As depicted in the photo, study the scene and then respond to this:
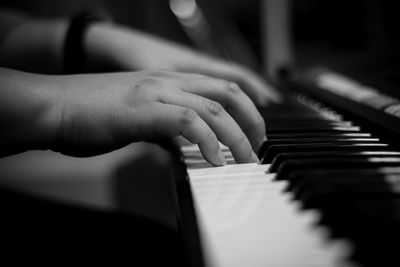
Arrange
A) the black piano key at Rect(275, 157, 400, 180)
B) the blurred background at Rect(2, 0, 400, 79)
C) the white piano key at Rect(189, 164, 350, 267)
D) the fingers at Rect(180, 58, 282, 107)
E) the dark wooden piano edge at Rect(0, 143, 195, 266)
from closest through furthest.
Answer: the white piano key at Rect(189, 164, 350, 267) < the black piano key at Rect(275, 157, 400, 180) < the dark wooden piano edge at Rect(0, 143, 195, 266) < the fingers at Rect(180, 58, 282, 107) < the blurred background at Rect(2, 0, 400, 79)

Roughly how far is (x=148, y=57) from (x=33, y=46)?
0.33 meters

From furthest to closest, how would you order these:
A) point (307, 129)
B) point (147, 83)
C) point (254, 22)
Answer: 1. point (254, 22)
2. point (307, 129)
3. point (147, 83)

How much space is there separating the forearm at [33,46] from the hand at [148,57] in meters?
0.09

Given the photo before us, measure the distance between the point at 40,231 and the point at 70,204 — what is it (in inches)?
5.8

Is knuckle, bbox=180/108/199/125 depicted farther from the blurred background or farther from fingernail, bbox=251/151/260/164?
the blurred background

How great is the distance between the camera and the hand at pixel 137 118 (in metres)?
0.62

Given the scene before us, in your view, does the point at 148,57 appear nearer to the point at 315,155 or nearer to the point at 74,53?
the point at 74,53

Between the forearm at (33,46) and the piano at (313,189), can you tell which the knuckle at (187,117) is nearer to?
the piano at (313,189)

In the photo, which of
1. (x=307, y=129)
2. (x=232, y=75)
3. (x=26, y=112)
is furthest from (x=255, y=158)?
(x=232, y=75)

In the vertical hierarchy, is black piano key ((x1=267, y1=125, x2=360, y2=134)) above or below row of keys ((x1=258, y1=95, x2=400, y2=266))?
above

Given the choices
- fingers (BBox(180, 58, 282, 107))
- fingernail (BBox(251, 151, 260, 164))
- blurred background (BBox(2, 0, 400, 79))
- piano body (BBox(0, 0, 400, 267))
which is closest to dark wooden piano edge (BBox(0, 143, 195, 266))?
piano body (BBox(0, 0, 400, 267))

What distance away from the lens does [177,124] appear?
2.01 ft

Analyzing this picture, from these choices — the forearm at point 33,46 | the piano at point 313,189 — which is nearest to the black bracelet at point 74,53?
the forearm at point 33,46

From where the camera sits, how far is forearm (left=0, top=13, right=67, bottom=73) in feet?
3.87
